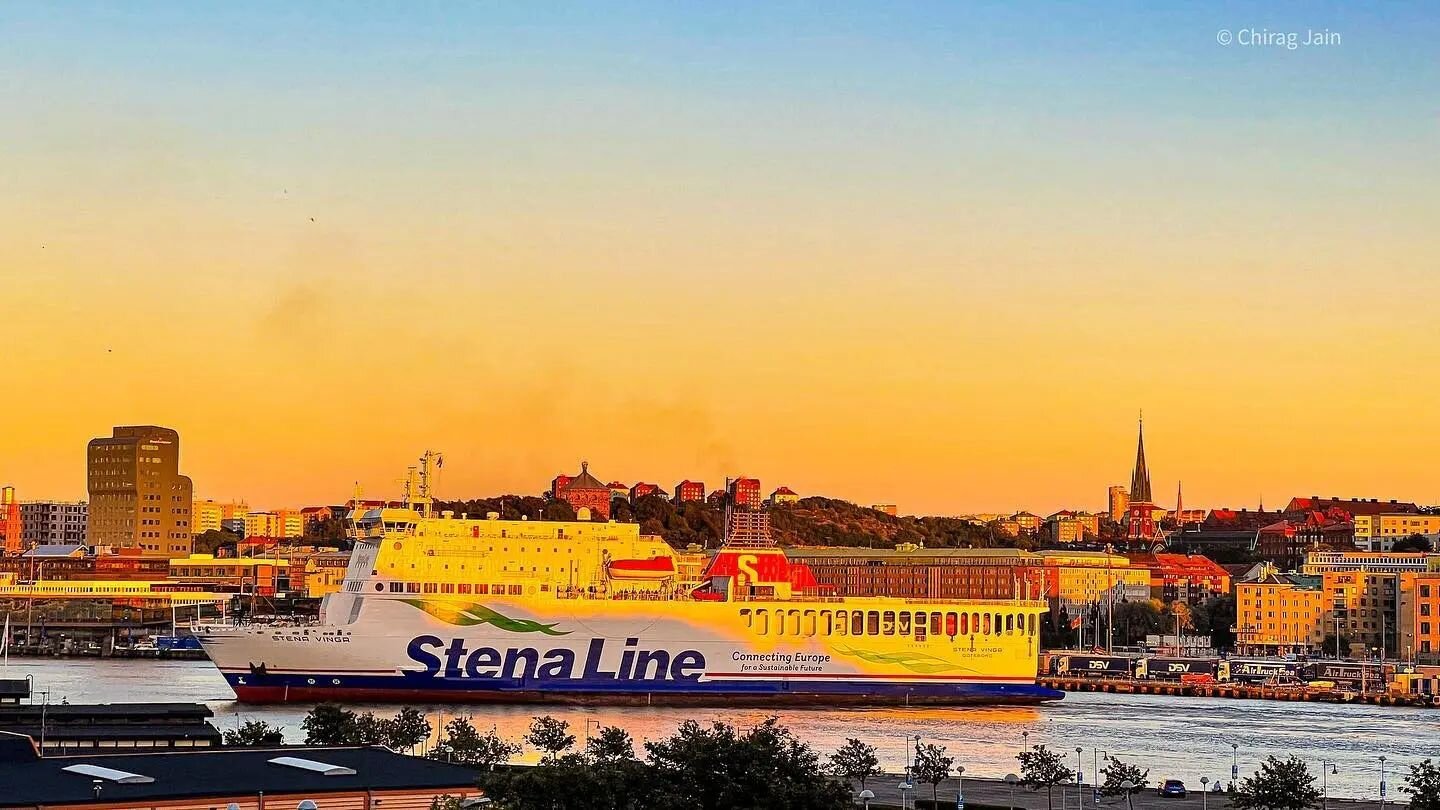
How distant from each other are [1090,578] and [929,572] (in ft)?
35.1

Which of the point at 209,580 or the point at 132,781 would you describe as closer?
the point at 132,781

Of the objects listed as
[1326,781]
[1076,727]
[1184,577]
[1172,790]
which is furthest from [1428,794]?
[1184,577]

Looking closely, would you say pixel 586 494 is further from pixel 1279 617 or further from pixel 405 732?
pixel 405 732

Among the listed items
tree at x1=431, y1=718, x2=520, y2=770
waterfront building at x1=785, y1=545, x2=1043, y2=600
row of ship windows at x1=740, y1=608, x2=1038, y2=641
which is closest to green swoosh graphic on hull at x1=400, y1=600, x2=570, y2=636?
row of ship windows at x1=740, y1=608, x2=1038, y2=641

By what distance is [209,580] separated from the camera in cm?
12838

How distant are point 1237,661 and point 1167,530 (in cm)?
7634

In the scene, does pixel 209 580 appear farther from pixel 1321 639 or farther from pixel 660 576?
pixel 660 576

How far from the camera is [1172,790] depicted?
107ft

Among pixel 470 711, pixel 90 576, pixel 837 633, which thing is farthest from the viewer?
pixel 90 576

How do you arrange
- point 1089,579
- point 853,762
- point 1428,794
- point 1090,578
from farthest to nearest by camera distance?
point 1090,578 < point 1089,579 < point 853,762 < point 1428,794

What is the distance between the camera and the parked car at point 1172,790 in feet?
107

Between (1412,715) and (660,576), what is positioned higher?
(660,576)

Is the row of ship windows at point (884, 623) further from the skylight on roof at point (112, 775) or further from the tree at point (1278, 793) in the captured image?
the skylight on roof at point (112, 775)

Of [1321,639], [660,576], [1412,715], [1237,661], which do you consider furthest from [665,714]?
[1321,639]
